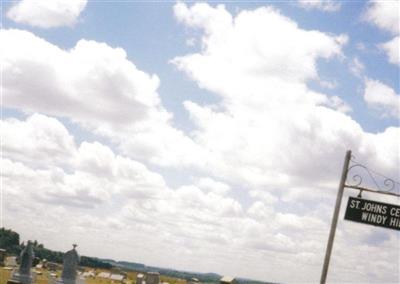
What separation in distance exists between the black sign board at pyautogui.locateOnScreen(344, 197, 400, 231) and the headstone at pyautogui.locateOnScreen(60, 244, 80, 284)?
1646 cm

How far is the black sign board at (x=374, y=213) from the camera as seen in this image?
282 inches

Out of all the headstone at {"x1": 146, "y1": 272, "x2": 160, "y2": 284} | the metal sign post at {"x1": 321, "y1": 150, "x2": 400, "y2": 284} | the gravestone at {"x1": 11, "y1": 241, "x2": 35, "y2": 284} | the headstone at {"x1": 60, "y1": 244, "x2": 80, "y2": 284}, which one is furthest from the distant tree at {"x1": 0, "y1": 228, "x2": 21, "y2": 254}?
the metal sign post at {"x1": 321, "y1": 150, "x2": 400, "y2": 284}

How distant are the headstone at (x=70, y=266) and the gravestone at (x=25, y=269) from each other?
174cm

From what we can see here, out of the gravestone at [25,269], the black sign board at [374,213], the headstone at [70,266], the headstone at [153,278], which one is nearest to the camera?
the black sign board at [374,213]

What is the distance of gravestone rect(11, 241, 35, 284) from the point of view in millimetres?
20594

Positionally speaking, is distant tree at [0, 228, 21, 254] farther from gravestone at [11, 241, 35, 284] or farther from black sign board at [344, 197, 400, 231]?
black sign board at [344, 197, 400, 231]

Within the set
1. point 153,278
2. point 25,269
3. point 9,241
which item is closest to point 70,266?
point 25,269

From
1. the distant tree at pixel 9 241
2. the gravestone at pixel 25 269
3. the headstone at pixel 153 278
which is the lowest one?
the distant tree at pixel 9 241

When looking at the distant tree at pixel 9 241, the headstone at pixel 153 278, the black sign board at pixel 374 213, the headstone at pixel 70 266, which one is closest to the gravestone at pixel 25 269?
the headstone at pixel 70 266

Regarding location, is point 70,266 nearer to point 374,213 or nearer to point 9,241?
point 374,213

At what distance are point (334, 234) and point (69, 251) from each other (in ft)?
54.4

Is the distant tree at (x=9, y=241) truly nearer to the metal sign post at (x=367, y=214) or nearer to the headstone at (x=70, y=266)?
the headstone at (x=70, y=266)

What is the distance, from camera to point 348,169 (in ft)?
24.6

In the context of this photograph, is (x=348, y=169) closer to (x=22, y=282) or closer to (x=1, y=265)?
Answer: (x=22, y=282)
